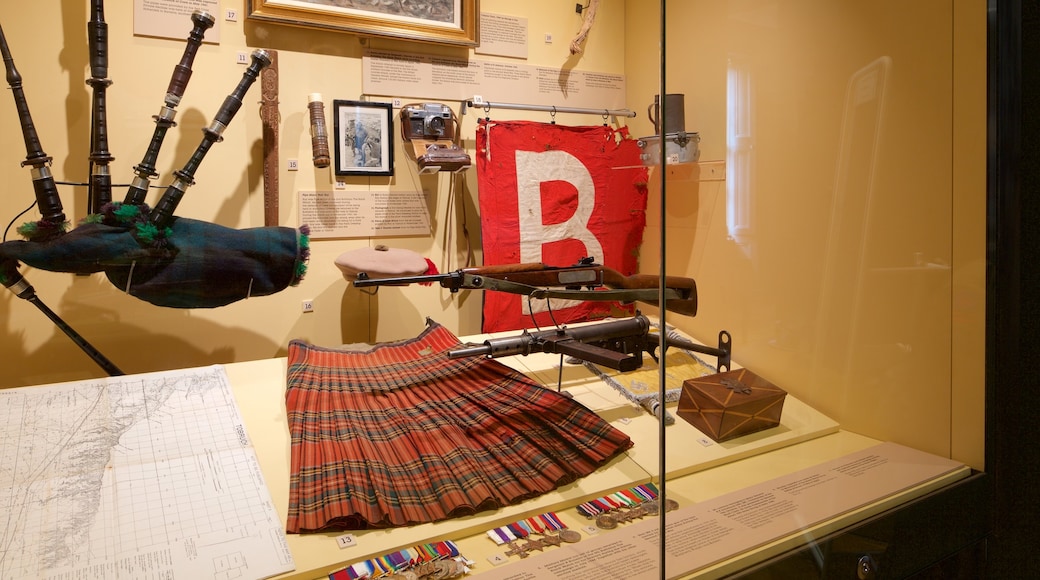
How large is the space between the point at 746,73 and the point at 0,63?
5.29ft

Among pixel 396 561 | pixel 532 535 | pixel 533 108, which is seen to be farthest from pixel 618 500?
pixel 533 108

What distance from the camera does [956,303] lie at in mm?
A: 1174

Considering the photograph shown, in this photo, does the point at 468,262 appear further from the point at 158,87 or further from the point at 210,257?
the point at 158,87

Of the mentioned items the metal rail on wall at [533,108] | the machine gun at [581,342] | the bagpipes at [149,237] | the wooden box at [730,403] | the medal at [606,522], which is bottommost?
the medal at [606,522]

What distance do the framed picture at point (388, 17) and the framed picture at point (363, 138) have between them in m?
0.25

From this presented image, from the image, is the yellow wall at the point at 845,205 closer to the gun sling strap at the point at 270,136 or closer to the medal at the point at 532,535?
the medal at the point at 532,535

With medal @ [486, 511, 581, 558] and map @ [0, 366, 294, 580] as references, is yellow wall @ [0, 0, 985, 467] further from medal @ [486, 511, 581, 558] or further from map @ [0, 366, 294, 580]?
medal @ [486, 511, 581, 558]

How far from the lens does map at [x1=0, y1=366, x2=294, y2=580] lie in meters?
0.94

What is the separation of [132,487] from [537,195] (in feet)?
5.37

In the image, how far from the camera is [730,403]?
1202 millimetres

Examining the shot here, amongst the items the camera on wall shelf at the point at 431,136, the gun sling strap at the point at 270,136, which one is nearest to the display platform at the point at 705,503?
the gun sling strap at the point at 270,136

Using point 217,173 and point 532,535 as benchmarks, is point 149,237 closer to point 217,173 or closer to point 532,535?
point 217,173

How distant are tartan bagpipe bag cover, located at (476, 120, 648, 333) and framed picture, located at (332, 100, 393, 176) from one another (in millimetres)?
356

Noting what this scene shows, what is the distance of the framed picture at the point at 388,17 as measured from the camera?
2.00 metres
